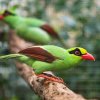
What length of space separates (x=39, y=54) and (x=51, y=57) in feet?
0.18

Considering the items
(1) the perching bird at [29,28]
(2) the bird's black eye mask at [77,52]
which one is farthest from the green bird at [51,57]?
(1) the perching bird at [29,28]

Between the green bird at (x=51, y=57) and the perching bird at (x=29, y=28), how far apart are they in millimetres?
743

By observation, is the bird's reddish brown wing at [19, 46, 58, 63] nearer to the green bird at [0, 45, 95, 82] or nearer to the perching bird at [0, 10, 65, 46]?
the green bird at [0, 45, 95, 82]

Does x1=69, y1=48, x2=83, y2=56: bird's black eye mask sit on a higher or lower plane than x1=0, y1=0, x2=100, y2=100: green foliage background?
higher

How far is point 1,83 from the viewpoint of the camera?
288cm

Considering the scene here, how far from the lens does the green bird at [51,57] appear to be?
159 cm

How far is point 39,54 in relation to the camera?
64.5 inches

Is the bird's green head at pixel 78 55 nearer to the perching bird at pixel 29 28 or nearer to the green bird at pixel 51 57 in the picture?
the green bird at pixel 51 57

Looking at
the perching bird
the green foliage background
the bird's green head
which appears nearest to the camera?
the bird's green head

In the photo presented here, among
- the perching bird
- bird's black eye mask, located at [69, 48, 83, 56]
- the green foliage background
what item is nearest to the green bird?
bird's black eye mask, located at [69, 48, 83, 56]

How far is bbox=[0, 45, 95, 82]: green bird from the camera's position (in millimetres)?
1586

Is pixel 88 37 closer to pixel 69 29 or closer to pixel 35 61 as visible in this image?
pixel 69 29

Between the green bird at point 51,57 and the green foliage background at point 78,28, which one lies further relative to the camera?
the green foliage background at point 78,28

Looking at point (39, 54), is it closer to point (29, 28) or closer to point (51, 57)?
point (51, 57)
